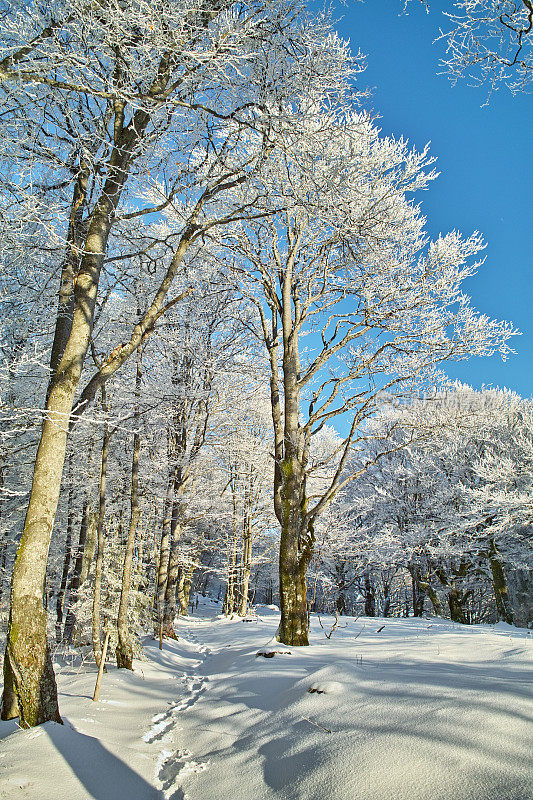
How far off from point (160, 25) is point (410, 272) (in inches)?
191

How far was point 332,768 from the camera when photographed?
85.0 inches

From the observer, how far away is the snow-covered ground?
192 centimetres

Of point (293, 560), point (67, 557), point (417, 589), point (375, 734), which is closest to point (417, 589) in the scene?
point (417, 589)

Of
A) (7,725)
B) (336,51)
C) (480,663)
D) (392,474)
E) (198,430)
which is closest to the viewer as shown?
(7,725)

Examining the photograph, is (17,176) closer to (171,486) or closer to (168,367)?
(168,367)

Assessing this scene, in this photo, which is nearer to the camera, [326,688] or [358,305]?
[326,688]

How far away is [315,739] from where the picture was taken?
101 inches

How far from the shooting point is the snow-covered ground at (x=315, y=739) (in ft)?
6.29

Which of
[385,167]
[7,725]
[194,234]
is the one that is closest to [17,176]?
[194,234]

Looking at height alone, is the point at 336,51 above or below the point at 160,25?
above

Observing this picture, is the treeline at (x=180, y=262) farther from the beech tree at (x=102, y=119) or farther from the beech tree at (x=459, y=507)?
the beech tree at (x=459, y=507)

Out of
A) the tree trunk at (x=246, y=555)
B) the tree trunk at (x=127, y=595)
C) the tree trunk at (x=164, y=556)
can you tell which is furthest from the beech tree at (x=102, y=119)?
the tree trunk at (x=246, y=555)

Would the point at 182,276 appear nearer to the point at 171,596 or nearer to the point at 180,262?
the point at 180,262

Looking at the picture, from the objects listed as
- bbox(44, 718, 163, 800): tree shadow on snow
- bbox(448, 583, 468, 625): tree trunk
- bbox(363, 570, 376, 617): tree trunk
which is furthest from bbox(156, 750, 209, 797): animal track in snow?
bbox(363, 570, 376, 617): tree trunk
